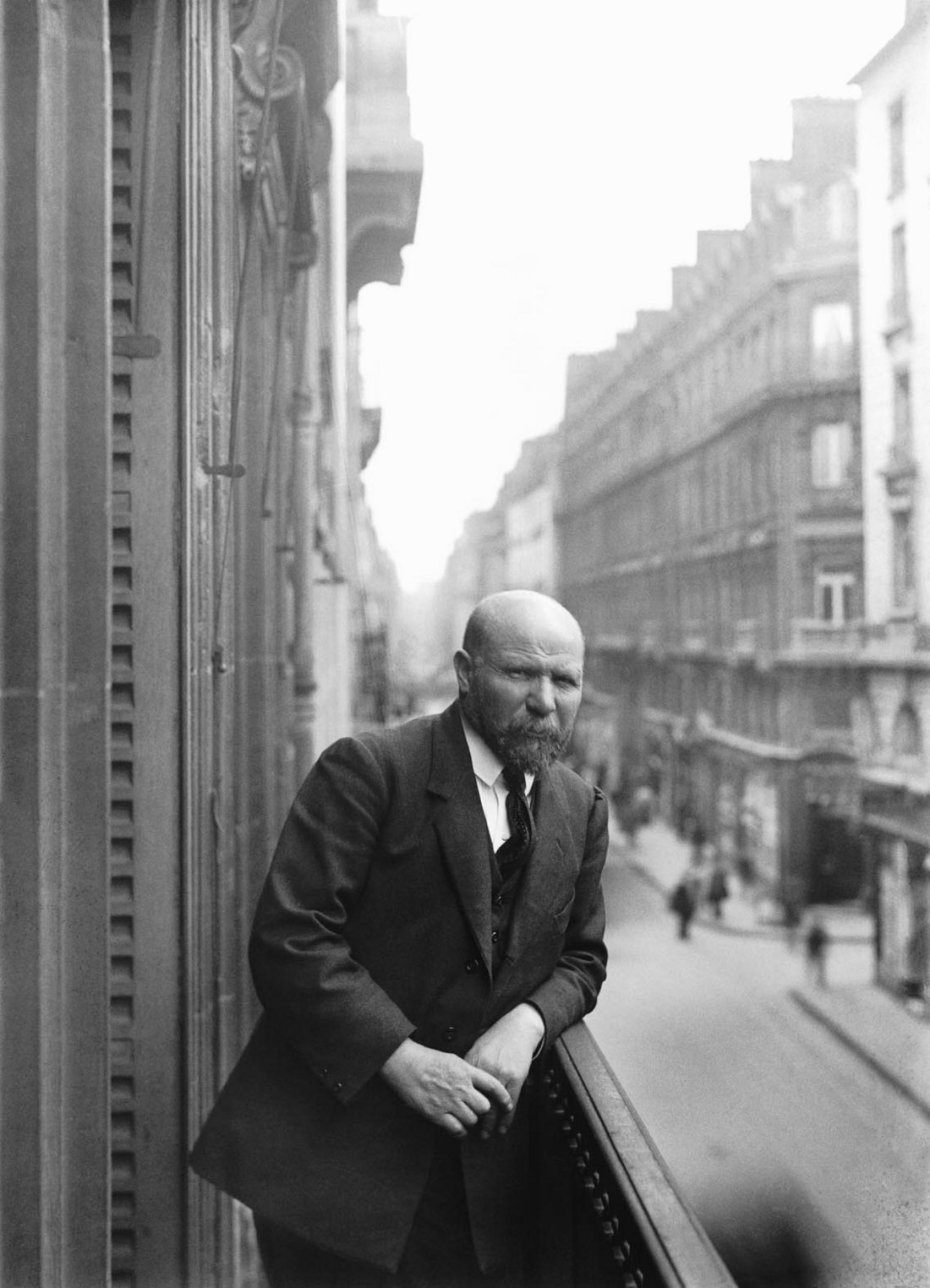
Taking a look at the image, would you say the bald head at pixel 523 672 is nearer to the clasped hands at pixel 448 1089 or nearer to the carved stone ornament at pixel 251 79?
the clasped hands at pixel 448 1089

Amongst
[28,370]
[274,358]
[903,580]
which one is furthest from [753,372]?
[28,370]

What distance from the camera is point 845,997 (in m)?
5.29

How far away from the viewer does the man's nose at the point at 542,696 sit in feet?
5.81

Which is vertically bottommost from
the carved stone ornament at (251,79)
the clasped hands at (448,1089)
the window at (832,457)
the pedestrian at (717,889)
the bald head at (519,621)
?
the pedestrian at (717,889)

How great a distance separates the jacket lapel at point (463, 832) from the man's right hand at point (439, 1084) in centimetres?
16

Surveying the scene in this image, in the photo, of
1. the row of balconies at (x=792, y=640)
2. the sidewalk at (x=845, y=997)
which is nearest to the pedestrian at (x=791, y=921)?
the sidewalk at (x=845, y=997)

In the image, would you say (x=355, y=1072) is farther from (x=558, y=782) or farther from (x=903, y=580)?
(x=903, y=580)

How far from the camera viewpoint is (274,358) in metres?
4.12

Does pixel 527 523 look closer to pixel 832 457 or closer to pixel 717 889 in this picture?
pixel 717 889

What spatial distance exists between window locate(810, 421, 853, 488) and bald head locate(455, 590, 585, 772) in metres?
3.39

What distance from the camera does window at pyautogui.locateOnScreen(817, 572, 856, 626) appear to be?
4.61 m

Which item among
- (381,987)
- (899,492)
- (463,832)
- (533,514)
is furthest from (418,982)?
(533,514)

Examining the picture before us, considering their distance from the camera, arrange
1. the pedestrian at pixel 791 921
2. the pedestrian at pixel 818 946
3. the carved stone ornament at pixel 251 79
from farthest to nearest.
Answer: the pedestrian at pixel 791 921 → the pedestrian at pixel 818 946 → the carved stone ornament at pixel 251 79

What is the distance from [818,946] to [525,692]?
3701mm
